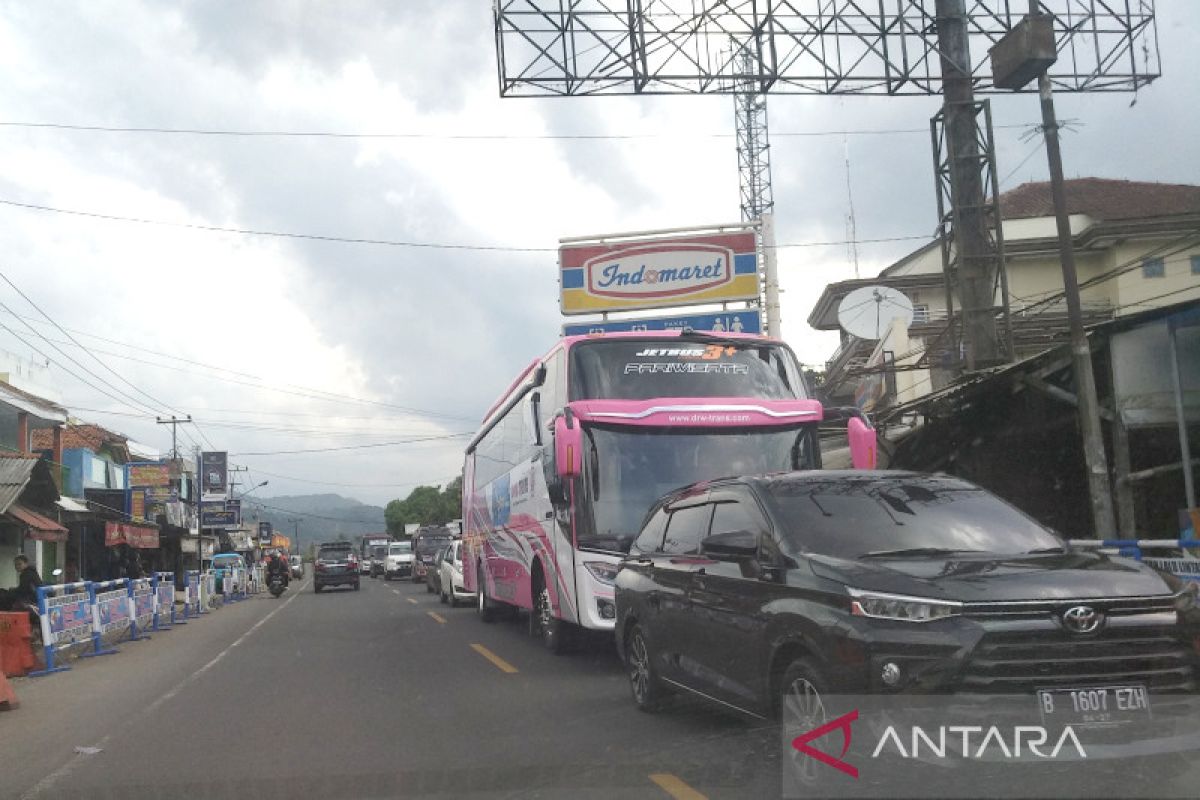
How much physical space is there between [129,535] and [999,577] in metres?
32.5

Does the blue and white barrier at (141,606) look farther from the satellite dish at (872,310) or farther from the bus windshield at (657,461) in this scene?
the satellite dish at (872,310)

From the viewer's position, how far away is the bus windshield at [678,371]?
1190 centimetres

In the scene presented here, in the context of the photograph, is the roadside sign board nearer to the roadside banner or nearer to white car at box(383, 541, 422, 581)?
the roadside banner

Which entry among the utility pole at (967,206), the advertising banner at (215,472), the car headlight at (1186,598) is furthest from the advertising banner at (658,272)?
the advertising banner at (215,472)

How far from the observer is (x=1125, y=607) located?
511 cm

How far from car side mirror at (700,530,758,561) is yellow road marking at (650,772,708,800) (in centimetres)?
136

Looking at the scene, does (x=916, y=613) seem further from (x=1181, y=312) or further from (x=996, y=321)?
(x=996, y=321)

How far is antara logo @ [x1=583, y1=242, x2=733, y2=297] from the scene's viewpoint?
83.3 ft

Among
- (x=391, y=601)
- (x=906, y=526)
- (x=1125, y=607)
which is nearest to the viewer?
(x=1125, y=607)

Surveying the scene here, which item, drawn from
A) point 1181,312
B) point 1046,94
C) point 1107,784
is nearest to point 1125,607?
point 1107,784

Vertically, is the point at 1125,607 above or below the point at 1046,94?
below

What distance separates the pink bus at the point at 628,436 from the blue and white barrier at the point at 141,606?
966cm

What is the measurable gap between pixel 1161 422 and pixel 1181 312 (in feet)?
6.75

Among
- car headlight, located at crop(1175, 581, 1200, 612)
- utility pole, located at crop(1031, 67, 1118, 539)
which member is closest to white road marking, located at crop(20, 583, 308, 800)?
car headlight, located at crop(1175, 581, 1200, 612)
